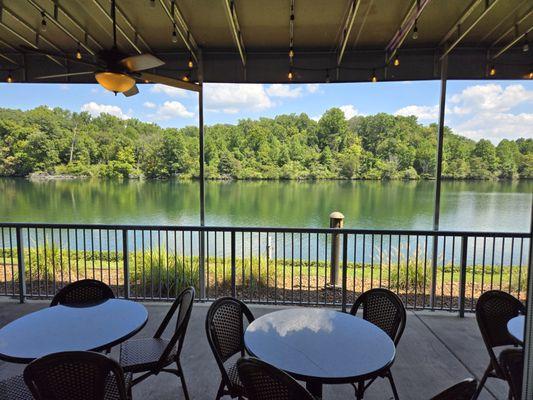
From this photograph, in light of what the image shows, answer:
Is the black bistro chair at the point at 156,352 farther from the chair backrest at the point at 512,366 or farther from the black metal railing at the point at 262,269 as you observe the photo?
the chair backrest at the point at 512,366

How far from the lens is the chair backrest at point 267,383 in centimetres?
140

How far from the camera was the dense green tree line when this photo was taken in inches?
495

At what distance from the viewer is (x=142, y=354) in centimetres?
226

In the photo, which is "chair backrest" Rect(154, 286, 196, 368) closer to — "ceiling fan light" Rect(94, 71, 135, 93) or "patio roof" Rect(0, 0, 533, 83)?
"ceiling fan light" Rect(94, 71, 135, 93)

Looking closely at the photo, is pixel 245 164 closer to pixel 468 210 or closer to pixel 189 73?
pixel 189 73

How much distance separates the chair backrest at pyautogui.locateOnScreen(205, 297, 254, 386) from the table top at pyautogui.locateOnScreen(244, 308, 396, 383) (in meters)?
0.18

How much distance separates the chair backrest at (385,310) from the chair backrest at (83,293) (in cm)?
193

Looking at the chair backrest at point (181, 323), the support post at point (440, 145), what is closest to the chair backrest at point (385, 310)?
the chair backrest at point (181, 323)

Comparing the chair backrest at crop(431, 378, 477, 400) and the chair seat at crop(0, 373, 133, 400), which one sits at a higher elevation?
the chair backrest at crop(431, 378, 477, 400)

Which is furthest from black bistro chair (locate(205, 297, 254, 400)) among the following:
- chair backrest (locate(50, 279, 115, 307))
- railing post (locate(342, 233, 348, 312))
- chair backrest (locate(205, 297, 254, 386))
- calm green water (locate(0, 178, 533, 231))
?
calm green water (locate(0, 178, 533, 231))

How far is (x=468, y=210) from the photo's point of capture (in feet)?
45.9

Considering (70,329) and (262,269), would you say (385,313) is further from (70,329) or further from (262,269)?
(262,269)

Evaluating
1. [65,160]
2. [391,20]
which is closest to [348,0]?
[391,20]

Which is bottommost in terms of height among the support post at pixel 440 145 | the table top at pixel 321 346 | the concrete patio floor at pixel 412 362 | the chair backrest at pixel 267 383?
the concrete patio floor at pixel 412 362
